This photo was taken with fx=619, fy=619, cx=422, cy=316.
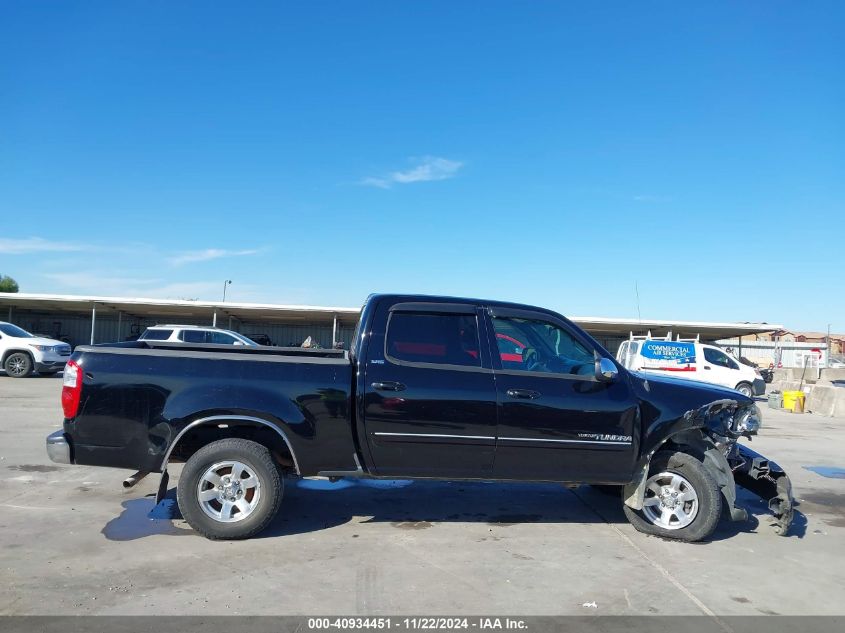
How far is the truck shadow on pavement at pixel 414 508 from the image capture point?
5.45 m

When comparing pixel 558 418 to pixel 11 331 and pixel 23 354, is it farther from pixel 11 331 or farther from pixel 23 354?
pixel 11 331

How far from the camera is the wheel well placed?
5.19 meters

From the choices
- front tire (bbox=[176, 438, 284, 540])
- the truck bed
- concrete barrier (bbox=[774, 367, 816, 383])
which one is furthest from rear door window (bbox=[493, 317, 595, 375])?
concrete barrier (bbox=[774, 367, 816, 383])

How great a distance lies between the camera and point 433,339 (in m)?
5.30

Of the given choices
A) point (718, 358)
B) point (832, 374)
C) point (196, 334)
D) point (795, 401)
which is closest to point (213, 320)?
point (196, 334)

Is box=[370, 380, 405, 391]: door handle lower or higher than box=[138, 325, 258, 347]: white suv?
higher

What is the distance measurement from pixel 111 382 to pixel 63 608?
5.65 ft

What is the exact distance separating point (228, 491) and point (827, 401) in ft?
62.2

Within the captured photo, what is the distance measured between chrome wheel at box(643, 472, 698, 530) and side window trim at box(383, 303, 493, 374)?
6.04ft

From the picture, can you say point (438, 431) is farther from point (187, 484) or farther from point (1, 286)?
point (1, 286)

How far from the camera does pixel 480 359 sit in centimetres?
524

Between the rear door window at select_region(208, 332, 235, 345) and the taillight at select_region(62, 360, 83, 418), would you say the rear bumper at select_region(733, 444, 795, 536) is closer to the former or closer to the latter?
the taillight at select_region(62, 360, 83, 418)

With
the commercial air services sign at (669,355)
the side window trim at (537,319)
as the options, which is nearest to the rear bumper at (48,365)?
the side window trim at (537,319)

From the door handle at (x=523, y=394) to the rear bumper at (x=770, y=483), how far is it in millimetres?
2217
